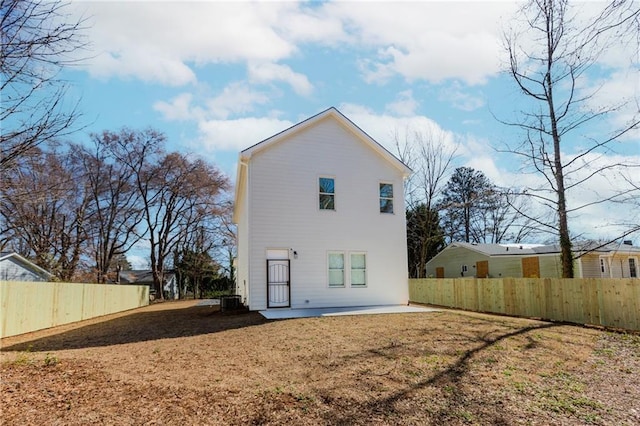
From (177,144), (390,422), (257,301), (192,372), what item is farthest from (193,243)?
(390,422)

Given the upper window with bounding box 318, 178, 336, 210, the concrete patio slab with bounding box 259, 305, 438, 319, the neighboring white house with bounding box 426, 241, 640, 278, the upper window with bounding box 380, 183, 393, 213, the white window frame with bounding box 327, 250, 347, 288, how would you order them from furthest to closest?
the neighboring white house with bounding box 426, 241, 640, 278 < the upper window with bounding box 380, 183, 393, 213 < the upper window with bounding box 318, 178, 336, 210 < the white window frame with bounding box 327, 250, 347, 288 < the concrete patio slab with bounding box 259, 305, 438, 319

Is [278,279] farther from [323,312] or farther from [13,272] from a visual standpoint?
[13,272]

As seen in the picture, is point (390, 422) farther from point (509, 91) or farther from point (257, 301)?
point (509, 91)

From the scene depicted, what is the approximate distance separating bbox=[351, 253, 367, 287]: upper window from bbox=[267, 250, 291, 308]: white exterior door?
242 centimetres

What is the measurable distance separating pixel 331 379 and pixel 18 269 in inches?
959

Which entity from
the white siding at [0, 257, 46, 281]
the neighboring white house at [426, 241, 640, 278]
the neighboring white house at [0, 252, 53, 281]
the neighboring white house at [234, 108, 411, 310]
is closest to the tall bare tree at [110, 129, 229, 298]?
the neighboring white house at [0, 252, 53, 281]

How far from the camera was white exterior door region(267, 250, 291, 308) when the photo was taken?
13.9m

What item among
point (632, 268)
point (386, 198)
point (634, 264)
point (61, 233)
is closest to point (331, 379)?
point (386, 198)

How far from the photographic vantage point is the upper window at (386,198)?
1580cm

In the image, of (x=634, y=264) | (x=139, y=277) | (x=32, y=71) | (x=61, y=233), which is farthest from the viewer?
(x=139, y=277)

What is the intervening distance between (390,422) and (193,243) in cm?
3511

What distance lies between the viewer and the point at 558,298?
13125 mm

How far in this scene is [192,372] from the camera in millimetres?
5977

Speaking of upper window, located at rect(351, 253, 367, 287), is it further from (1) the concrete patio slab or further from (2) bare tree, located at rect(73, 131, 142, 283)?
(2) bare tree, located at rect(73, 131, 142, 283)
